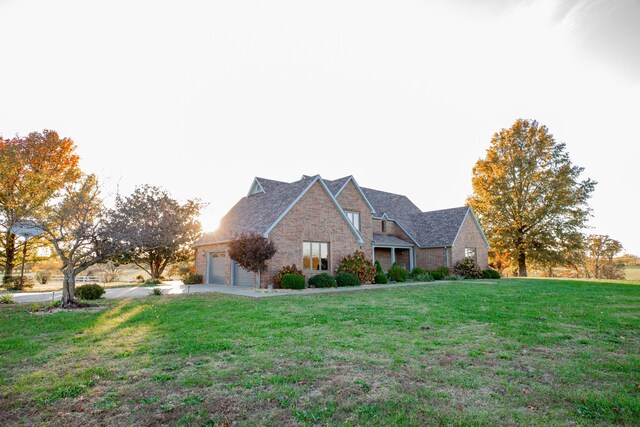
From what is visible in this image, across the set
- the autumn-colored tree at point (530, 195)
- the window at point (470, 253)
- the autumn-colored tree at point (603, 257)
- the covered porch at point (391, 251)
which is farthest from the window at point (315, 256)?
the autumn-colored tree at point (603, 257)

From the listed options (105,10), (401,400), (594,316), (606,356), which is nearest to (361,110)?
(105,10)

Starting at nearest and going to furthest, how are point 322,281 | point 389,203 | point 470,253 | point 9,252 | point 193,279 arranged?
point 322,281 < point 193,279 < point 9,252 < point 470,253 < point 389,203

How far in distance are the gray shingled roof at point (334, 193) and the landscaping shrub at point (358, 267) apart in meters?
5.28

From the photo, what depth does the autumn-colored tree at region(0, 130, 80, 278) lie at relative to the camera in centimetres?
1702

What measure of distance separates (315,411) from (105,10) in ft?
52.3

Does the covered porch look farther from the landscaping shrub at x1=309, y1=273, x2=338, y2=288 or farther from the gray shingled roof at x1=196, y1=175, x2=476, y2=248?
the landscaping shrub at x1=309, y1=273, x2=338, y2=288

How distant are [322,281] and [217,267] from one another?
8592 mm

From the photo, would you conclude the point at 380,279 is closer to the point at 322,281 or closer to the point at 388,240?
the point at 322,281

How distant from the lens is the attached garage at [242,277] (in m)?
20.9

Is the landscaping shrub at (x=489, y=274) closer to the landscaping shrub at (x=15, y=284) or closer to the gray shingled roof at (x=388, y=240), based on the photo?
the gray shingled roof at (x=388, y=240)

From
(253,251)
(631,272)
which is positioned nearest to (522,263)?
(631,272)

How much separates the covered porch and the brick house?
8 centimetres

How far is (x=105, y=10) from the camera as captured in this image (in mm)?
13336

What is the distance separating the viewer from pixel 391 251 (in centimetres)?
3089
